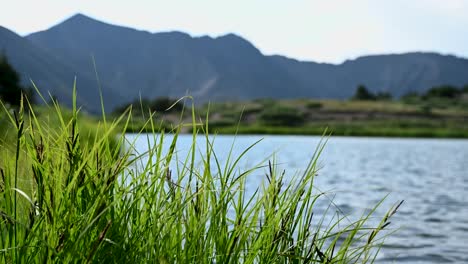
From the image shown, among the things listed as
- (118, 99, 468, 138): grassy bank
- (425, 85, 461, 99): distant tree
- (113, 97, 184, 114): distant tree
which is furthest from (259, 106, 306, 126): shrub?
(425, 85, 461, 99): distant tree

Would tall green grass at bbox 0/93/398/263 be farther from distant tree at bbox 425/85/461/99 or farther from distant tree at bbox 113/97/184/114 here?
distant tree at bbox 425/85/461/99

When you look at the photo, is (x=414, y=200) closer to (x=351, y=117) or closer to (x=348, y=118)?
(x=348, y=118)

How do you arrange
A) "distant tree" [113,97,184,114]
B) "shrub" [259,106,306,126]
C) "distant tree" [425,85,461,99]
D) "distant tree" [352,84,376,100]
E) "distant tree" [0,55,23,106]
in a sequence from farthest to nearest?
"distant tree" [352,84,376,100]
"distant tree" [425,85,461,99]
"shrub" [259,106,306,126]
"distant tree" [0,55,23,106]
"distant tree" [113,97,184,114]

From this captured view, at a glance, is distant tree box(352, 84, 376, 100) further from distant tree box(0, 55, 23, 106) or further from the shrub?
distant tree box(0, 55, 23, 106)

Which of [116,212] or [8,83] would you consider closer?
[116,212]

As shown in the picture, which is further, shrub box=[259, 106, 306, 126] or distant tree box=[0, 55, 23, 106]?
shrub box=[259, 106, 306, 126]

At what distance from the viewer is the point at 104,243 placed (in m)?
2.08

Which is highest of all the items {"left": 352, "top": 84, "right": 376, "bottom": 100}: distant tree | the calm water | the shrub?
{"left": 352, "top": 84, "right": 376, "bottom": 100}: distant tree

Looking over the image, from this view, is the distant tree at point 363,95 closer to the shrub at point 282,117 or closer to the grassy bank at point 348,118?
the grassy bank at point 348,118

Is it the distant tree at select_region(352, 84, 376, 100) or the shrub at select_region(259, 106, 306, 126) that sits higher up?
the distant tree at select_region(352, 84, 376, 100)

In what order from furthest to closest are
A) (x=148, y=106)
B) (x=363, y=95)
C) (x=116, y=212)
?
(x=363, y=95) → (x=148, y=106) → (x=116, y=212)

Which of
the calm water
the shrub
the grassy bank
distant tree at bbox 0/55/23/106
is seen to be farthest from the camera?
the shrub

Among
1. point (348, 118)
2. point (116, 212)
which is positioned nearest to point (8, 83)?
point (116, 212)

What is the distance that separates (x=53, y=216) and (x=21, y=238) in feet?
0.77
